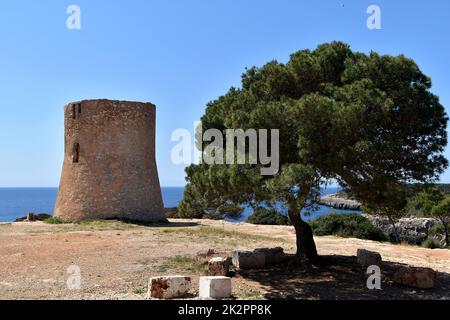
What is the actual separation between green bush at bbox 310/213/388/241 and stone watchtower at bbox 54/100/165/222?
8218mm

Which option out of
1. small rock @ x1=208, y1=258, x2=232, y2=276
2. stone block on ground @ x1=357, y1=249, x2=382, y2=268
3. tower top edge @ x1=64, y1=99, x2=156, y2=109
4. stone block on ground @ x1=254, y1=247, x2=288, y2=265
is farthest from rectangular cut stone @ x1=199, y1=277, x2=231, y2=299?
tower top edge @ x1=64, y1=99, x2=156, y2=109

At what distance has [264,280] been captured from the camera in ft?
34.1

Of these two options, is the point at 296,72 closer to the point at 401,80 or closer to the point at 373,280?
the point at 401,80

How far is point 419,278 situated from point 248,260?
3895 millimetres

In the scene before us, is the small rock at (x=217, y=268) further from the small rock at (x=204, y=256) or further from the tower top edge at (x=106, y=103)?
the tower top edge at (x=106, y=103)

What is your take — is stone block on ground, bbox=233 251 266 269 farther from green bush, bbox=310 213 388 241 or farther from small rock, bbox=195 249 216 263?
green bush, bbox=310 213 388 241

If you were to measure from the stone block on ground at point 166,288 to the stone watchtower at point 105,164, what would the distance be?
13.7 m

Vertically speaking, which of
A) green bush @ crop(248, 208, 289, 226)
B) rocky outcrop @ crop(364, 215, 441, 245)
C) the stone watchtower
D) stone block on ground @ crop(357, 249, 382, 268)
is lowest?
rocky outcrop @ crop(364, 215, 441, 245)

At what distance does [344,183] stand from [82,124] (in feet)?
49.4

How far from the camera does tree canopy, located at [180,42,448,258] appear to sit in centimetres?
905

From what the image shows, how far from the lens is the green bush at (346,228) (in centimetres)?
2141

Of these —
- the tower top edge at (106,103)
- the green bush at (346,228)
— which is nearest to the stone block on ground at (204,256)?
the green bush at (346,228)
